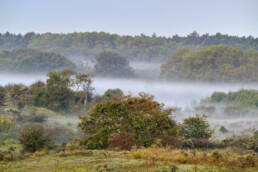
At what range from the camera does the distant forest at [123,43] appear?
148250 mm

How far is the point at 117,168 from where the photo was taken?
31.9 ft

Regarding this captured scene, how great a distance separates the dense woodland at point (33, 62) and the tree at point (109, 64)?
39.7ft

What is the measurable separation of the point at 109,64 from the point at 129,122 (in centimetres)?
9905

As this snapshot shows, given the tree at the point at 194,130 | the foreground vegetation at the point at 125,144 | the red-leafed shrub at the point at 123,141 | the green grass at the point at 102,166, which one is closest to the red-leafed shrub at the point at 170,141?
the foreground vegetation at the point at 125,144

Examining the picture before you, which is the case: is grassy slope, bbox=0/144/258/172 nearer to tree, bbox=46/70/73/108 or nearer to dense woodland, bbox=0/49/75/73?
tree, bbox=46/70/73/108

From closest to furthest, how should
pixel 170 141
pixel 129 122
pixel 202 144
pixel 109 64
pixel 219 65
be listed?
pixel 170 141 → pixel 202 144 → pixel 129 122 → pixel 219 65 → pixel 109 64

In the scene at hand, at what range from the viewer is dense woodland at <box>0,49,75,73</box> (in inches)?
4631

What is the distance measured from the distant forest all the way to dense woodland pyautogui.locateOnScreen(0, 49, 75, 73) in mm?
27915

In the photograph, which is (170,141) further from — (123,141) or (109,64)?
(109,64)

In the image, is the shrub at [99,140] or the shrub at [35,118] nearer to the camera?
the shrub at [99,140]

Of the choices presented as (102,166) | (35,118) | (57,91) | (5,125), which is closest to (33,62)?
(57,91)

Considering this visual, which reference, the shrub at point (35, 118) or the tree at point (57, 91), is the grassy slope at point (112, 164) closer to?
the shrub at point (35, 118)

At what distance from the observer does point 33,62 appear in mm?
117750

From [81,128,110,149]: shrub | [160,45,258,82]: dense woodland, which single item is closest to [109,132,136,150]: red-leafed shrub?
[81,128,110,149]: shrub
